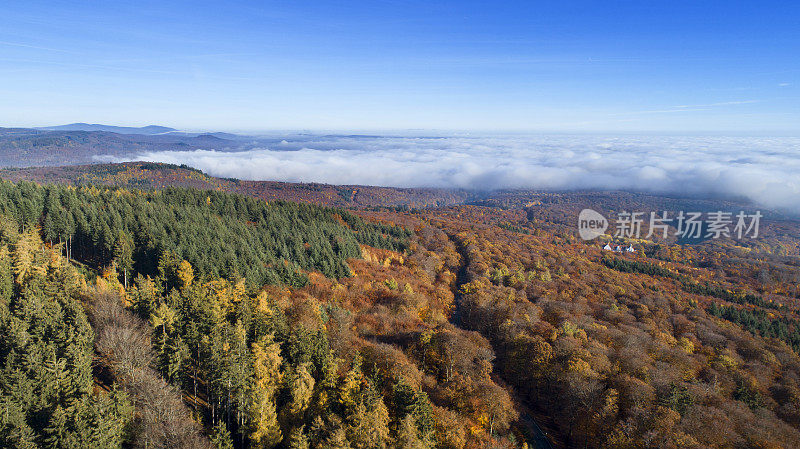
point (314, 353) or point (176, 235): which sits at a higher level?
point (176, 235)

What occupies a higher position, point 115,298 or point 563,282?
point 115,298

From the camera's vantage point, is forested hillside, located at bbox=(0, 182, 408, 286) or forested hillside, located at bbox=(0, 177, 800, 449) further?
forested hillside, located at bbox=(0, 182, 408, 286)

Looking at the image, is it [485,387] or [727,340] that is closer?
[485,387]

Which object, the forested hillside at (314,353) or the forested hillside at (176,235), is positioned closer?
the forested hillside at (314,353)

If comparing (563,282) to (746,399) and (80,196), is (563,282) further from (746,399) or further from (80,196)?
(80,196)

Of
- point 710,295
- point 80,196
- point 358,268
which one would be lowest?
point 710,295

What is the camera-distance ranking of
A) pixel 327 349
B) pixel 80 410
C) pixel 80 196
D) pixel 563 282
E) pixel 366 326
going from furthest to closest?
pixel 563 282 < pixel 80 196 < pixel 366 326 < pixel 327 349 < pixel 80 410

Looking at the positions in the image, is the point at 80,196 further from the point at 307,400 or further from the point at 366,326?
the point at 307,400

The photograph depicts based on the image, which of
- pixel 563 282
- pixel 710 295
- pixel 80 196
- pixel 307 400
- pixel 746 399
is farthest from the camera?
pixel 710 295

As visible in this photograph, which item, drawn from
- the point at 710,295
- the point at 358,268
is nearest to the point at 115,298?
the point at 358,268

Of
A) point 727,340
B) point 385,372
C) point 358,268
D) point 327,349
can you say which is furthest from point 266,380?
point 727,340

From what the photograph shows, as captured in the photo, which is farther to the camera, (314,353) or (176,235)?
(176,235)
